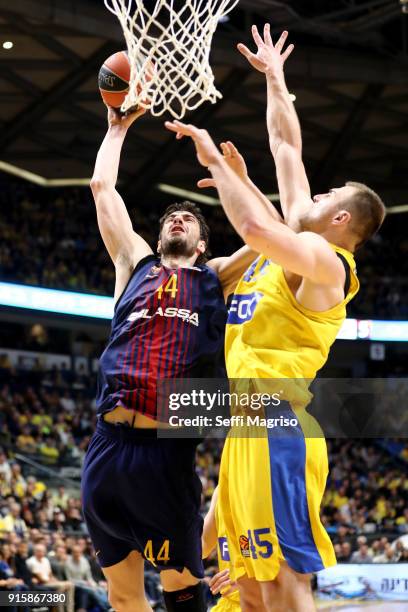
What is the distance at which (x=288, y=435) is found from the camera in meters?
3.66

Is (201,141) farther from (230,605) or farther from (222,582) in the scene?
(230,605)

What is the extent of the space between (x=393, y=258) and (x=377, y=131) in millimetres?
5570

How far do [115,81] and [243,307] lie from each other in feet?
5.30

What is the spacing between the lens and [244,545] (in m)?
3.59

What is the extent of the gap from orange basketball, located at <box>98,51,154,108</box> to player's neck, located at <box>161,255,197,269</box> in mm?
949

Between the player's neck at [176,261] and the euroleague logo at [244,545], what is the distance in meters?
1.45

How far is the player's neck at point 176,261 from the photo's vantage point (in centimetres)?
451

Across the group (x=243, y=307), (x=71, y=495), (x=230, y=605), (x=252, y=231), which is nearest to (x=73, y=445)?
(x=71, y=495)

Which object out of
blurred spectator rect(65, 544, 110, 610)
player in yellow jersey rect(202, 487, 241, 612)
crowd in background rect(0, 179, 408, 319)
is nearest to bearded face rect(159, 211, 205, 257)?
player in yellow jersey rect(202, 487, 241, 612)

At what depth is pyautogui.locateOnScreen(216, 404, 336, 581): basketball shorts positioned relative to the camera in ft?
→ 11.5

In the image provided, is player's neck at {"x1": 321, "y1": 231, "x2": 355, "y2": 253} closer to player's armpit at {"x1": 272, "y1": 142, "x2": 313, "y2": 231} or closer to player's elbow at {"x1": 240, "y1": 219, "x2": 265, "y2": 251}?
player's armpit at {"x1": 272, "y1": 142, "x2": 313, "y2": 231}

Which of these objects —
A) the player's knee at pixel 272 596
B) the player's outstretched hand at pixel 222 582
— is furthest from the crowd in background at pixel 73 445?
the player's knee at pixel 272 596

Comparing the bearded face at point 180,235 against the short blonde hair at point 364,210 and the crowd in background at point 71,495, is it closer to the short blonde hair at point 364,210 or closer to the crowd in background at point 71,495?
the short blonde hair at point 364,210

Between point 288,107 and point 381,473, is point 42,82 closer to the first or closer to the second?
point 381,473
